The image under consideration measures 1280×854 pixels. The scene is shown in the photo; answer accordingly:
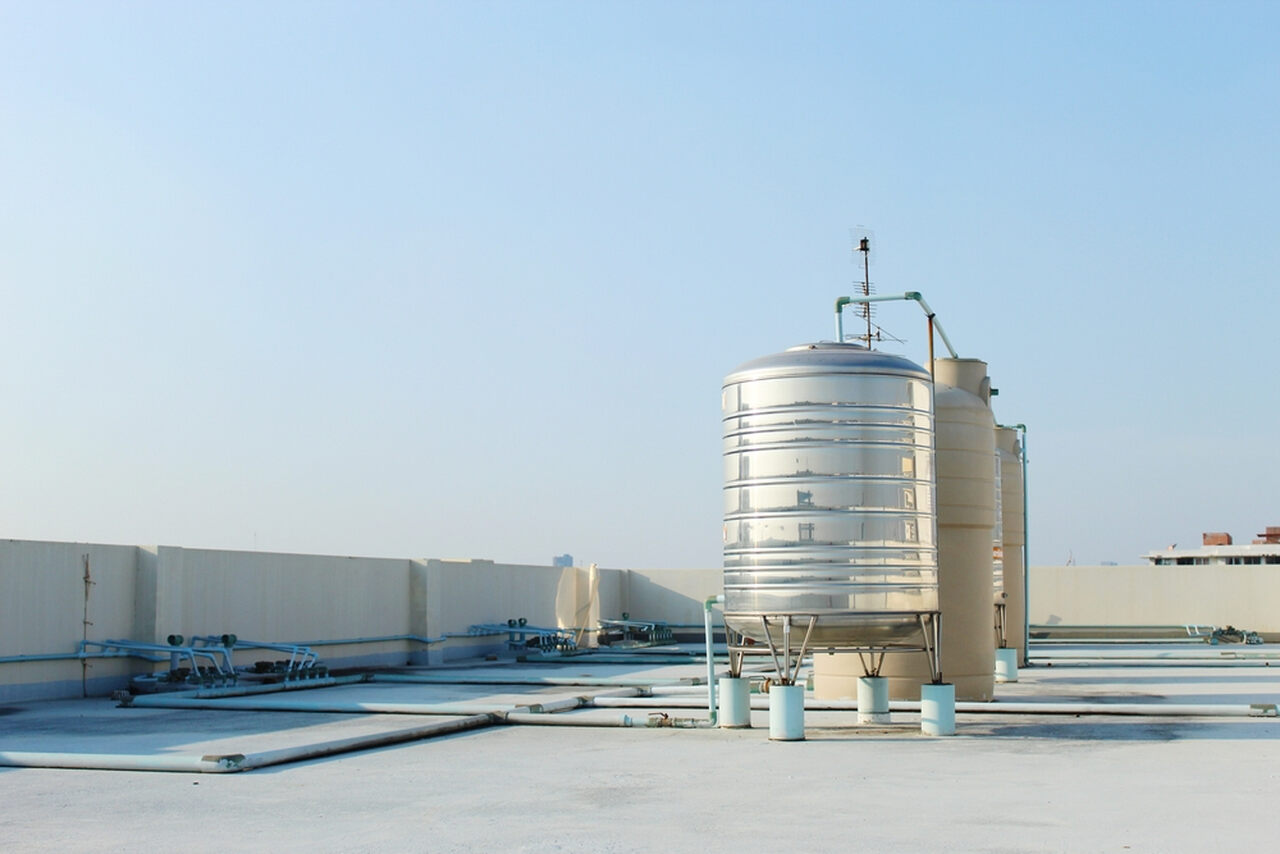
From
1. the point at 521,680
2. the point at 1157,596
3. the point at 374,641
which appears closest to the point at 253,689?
the point at 521,680

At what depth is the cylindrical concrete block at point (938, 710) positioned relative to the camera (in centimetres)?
1512

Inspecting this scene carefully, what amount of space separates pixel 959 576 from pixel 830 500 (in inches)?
187

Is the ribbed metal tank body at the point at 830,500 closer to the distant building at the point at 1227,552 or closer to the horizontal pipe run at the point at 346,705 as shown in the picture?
the horizontal pipe run at the point at 346,705

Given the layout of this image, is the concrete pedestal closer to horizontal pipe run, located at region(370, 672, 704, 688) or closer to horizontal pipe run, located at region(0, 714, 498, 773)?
horizontal pipe run, located at region(0, 714, 498, 773)

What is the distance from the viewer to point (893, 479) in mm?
15297

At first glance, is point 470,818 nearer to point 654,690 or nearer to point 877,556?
point 877,556

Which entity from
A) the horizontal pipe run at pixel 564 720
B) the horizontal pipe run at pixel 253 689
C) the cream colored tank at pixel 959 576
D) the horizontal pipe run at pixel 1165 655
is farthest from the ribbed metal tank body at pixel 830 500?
the horizontal pipe run at pixel 1165 655

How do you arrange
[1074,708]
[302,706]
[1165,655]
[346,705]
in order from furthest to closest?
[1165,655] < [302,706] < [346,705] < [1074,708]

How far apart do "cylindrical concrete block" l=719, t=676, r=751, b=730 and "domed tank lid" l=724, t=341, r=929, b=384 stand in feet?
10.9

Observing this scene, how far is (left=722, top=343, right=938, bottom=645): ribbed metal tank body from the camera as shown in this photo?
15.0m

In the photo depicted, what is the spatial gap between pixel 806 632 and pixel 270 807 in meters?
6.20

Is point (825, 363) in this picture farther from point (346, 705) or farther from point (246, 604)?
point (246, 604)

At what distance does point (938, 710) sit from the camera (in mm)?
15133

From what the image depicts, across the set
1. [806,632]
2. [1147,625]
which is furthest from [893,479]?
[1147,625]
